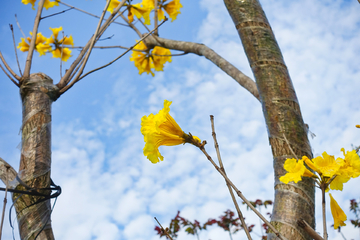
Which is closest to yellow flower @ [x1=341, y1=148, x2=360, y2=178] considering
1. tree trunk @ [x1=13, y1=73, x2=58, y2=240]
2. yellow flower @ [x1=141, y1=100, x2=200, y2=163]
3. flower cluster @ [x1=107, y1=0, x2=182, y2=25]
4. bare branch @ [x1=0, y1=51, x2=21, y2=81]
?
yellow flower @ [x1=141, y1=100, x2=200, y2=163]

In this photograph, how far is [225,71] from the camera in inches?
76.2

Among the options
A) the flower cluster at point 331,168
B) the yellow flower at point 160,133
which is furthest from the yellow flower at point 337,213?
the yellow flower at point 160,133

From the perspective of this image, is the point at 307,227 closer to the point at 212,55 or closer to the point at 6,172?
the point at 6,172

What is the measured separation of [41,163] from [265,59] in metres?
1.20

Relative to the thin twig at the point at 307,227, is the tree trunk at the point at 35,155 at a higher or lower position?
higher

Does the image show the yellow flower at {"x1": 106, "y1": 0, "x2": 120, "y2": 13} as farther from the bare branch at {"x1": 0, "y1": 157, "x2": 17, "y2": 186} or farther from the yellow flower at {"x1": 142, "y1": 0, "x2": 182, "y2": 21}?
the bare branch at {"x1": 0, "y1": 157, "x2": 17, "y2": 186}

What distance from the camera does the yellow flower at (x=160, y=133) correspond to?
68 centimetres

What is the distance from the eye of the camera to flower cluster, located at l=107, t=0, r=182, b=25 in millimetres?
3004

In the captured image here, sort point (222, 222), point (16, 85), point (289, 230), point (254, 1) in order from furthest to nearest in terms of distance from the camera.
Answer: point (222, 222)
point (254, 1)
point (16, 85)
point (289, 230)

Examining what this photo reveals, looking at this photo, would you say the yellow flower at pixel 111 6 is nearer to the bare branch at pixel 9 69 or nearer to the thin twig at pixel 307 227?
the bare branch at pixel 9 69

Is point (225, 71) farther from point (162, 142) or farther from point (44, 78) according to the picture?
point (162, 142)

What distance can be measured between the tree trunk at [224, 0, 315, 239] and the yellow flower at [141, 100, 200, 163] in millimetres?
523

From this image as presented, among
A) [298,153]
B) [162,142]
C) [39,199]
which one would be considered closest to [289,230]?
[298,153]

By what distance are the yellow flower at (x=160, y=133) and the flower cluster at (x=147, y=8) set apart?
2.50 metres
